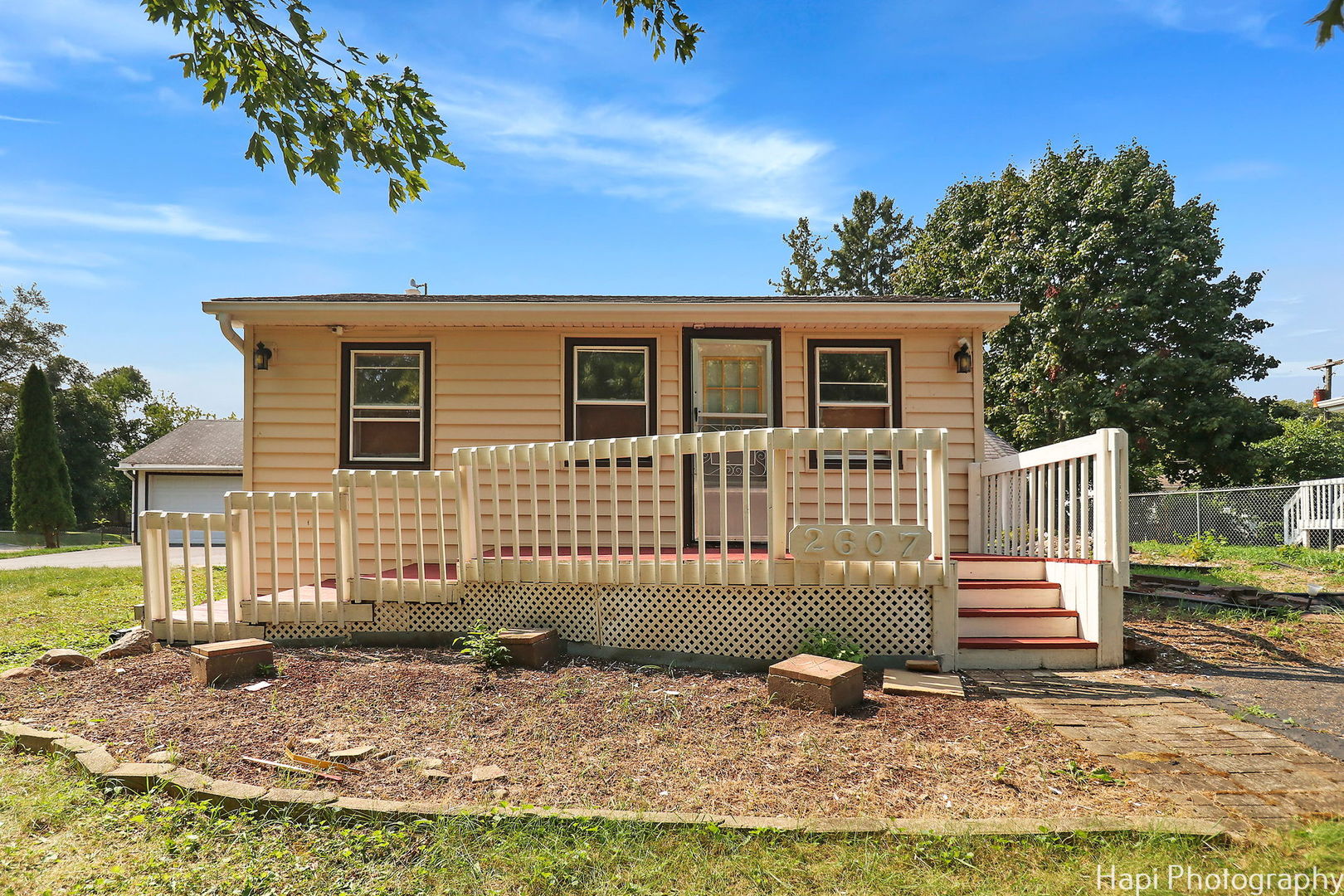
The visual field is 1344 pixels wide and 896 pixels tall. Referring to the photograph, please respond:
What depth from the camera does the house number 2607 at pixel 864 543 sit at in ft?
14.6

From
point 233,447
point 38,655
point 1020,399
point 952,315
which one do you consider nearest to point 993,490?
point 952,315

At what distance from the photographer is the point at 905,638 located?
4.48m

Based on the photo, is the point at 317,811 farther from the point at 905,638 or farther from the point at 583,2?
the point at 583,2

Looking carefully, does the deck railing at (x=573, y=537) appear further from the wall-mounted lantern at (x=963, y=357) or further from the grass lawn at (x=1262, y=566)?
the grass lawn at (x=1262, y=566)

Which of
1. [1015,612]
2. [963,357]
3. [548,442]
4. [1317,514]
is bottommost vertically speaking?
[1015,612]

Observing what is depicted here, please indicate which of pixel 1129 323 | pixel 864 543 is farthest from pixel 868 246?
pixel 864 543

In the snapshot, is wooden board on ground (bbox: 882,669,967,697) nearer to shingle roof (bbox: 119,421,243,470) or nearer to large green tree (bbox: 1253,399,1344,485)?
large green tree (bbox: 1253,399,1344,485)

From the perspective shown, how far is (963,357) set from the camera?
705 cm

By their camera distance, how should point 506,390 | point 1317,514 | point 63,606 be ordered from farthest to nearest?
point 1317,514 < point 63,606 < point 506,390

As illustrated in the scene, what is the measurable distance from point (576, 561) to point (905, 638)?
7.40 ft

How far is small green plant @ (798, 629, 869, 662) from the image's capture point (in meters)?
4.25

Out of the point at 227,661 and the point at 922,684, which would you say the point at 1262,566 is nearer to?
the point at 922,684

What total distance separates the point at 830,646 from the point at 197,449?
25.4m

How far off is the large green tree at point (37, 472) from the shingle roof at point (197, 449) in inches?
125
